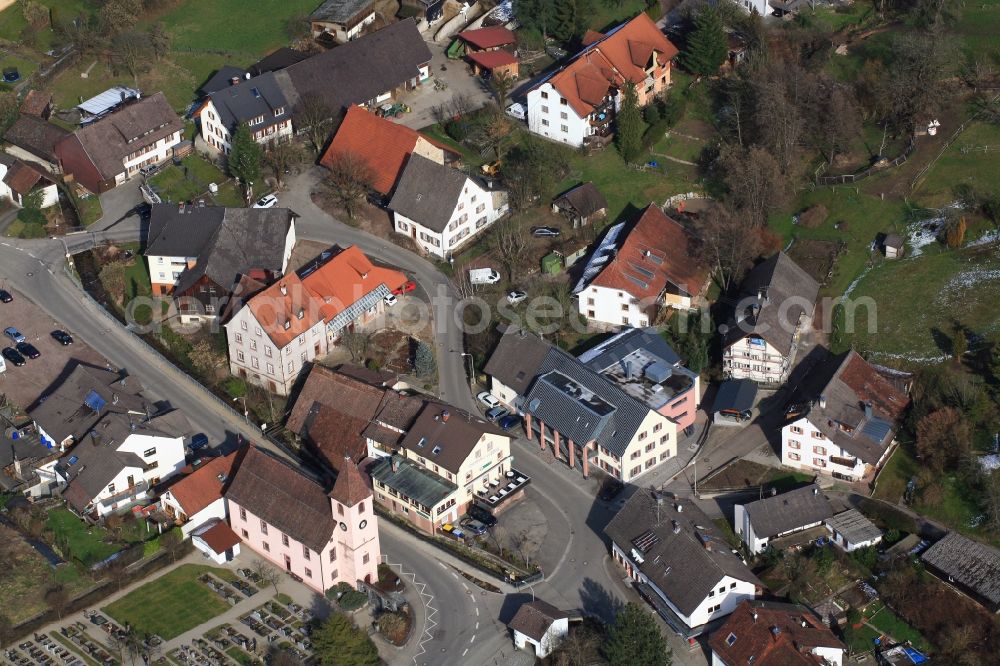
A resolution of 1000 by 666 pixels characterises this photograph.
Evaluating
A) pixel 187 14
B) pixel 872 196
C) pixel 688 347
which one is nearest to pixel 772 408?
pixel 688 347

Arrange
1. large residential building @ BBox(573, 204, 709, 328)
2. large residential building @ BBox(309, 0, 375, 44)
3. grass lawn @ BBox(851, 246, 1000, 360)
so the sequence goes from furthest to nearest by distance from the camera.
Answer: large residential building @ BBox(309, 0, 375, 44)
large residential building @ BBox(573, 204, 709, 328)
grass lawn @ BBox(851, 246, 1000, 360)

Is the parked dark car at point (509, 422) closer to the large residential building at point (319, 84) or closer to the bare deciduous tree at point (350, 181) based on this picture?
the bare deciduous tree at point (350, 181)

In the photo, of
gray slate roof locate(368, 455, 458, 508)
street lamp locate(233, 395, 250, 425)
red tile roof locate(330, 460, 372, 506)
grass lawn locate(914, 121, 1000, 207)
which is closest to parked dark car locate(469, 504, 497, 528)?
gray slate roof locate(368, 455, 458, 508)

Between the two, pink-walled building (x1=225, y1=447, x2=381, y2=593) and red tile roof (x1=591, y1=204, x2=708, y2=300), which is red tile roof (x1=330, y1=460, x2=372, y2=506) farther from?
red tile roof (x1=591, y1=204, x2=708, y2=300)

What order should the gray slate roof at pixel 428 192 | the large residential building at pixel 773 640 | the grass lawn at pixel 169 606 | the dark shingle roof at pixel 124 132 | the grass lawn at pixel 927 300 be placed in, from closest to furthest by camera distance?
the large residential building at pixel 773 640
the grass lawn at pixel 169 606
the grass lawn at pixel 927 300
the gray slate roof at pixel 428 192
the dark shingle roof at pixel 124 132

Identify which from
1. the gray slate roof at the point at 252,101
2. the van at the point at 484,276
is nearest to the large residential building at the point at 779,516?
the van at the point at 484,276

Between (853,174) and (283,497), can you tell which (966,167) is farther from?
(283,497)
